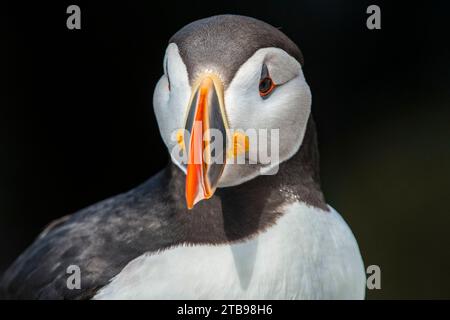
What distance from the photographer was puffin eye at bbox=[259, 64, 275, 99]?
2.37 meters

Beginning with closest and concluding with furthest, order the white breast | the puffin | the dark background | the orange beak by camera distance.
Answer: the orange beak
the puffin
the white breast
the dark background

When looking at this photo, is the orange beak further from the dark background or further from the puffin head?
the dark background

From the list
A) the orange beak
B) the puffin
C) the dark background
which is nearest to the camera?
the orange beak

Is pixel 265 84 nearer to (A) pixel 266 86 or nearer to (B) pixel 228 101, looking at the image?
(A) pixel 266 86

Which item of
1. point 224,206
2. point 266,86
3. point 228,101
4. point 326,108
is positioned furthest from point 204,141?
point 326,108

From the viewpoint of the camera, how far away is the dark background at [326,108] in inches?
190

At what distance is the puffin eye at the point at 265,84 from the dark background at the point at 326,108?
2263 millimetres

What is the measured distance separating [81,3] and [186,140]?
2711 millimetres

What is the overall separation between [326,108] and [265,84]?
2.78 metres

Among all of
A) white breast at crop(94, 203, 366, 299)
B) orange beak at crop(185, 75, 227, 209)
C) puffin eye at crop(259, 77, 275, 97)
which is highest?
puffin eye at crop(259, 77, 275, 97)

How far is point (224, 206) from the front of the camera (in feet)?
8.64

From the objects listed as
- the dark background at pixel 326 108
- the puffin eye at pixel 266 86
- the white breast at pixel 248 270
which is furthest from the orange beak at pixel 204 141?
the dark background at pixel 326 108

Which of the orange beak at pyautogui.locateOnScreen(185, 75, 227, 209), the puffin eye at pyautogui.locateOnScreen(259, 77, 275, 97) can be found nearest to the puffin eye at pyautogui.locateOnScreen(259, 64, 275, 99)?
the puffin eye at pyautogui.locateOnScreen(259, 77, 275, 97)

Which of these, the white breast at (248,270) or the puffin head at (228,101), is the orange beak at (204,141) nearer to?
the puffin head at (228,101)
